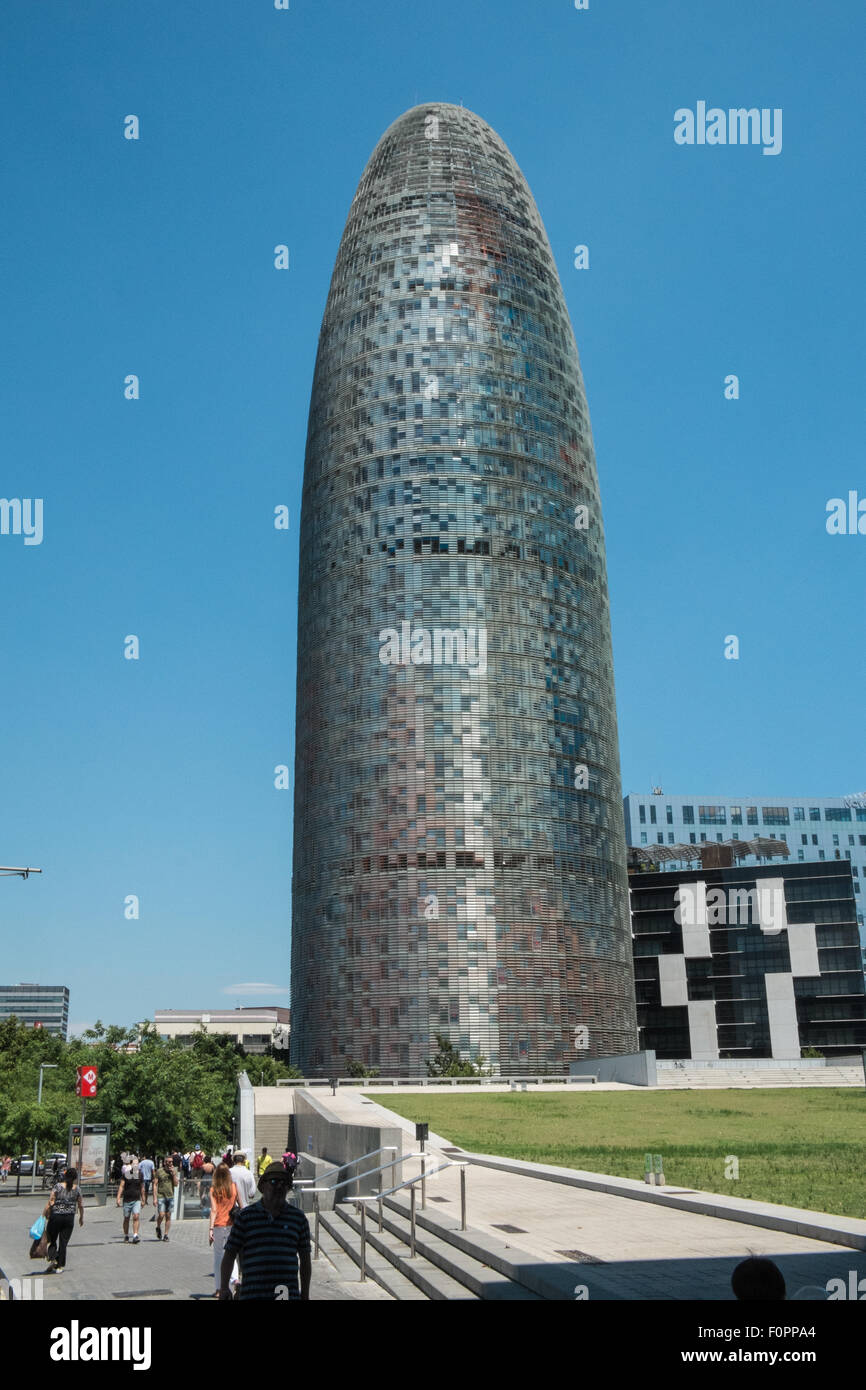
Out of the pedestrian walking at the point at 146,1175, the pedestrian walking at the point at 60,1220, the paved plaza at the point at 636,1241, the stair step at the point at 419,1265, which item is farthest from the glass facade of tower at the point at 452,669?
the stair step at the point at 419,1265

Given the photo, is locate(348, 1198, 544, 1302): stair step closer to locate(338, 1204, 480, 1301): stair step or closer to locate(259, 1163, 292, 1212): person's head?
locate(338, 1204, 480, 1301): stair step

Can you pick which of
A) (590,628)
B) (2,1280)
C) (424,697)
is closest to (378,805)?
(424,697)

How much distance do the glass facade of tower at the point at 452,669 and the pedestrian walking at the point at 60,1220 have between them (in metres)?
76.1

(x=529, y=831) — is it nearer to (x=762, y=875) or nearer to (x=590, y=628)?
(x=590, y=628)

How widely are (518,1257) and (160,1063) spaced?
4182 centimetres

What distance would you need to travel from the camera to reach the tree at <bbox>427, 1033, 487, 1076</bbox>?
297 feet

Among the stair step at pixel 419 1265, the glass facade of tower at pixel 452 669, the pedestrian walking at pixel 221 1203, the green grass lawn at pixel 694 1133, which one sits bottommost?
the green grass lawn at pixel 694 1133

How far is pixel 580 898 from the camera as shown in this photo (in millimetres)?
102688

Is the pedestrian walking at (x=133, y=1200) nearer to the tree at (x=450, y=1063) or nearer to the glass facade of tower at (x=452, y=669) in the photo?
the tree at (x=450, y=1063)

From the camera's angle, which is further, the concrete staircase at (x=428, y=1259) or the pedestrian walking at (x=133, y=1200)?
the pedestrian walking at (x=133, y=1200)

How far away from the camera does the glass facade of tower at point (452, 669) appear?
98.1 meters

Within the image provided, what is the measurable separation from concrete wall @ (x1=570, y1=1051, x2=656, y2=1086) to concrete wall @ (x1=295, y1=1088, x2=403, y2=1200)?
1231 inches

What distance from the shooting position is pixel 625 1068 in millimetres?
81188

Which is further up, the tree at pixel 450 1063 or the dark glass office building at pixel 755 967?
the dark glass office building at pixel 755 967
